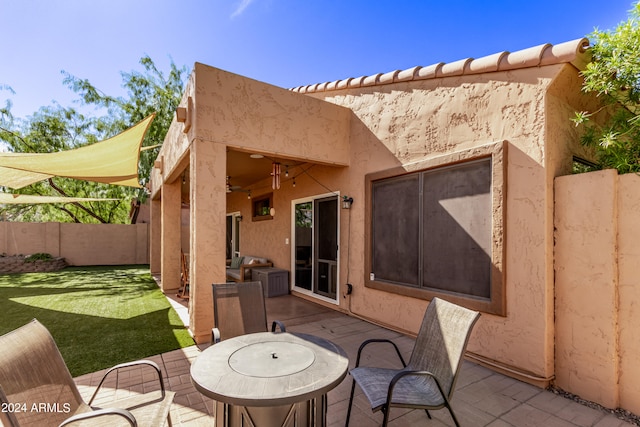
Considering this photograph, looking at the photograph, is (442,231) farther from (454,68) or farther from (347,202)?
(454,68)

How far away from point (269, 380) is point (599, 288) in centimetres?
353

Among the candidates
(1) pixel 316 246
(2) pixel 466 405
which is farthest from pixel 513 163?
(1) pixel 316 246

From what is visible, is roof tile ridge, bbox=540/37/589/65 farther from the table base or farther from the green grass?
the green grass

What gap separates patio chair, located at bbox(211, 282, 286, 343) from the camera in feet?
11.1

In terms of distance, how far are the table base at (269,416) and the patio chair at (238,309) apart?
1.33m

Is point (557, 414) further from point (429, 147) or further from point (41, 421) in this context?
point (41, 421)

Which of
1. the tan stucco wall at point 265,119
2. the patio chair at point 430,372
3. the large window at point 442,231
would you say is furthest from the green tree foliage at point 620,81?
the tan stucco wall at point 265,119

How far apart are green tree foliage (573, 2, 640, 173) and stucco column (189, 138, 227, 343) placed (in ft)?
15.9

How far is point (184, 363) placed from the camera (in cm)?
395

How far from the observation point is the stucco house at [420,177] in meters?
3.56

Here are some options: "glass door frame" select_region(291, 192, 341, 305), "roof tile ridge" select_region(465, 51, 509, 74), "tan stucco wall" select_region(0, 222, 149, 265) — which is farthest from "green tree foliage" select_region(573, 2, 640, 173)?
"tan stucco wall" select_region(0, 222, 149, 265)

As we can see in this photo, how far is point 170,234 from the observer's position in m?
8.52

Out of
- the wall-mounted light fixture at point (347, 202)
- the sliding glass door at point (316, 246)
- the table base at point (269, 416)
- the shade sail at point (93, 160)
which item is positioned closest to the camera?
the table base at point (269, 416)

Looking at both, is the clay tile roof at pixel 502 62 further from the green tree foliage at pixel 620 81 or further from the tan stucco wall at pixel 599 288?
the tan stucco wall at pixel 599 288
